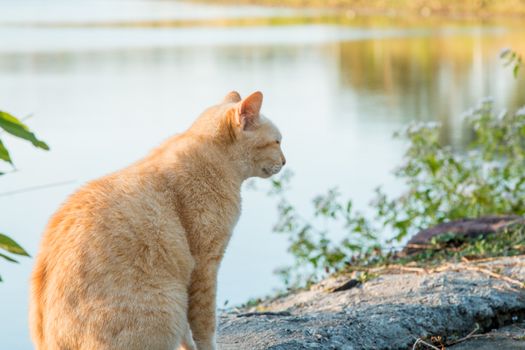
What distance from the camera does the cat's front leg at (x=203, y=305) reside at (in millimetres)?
3199

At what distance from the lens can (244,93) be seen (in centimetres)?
1389

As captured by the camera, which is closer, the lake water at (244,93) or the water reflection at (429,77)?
the lake water at (244,93)

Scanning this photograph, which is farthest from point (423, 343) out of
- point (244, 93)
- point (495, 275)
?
point (244, 93)

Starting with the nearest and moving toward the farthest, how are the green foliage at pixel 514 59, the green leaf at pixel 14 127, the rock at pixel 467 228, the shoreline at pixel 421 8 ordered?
the green leaf at pixel 14 127, the green foliage at pixel 514 59, the rock at pixel 467 228, the shoreline at pixel 421 8

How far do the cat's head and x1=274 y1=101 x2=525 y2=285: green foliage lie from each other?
9.11ft

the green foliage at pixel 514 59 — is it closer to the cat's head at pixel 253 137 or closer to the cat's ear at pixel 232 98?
the cat's ear at pixel 232 98

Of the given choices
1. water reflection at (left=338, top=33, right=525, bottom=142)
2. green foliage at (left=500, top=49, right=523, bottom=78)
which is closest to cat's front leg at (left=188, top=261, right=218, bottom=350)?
green foliage at (left=500, top=49, right=523, bottom=78)

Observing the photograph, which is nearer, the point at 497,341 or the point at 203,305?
the point at 203,305

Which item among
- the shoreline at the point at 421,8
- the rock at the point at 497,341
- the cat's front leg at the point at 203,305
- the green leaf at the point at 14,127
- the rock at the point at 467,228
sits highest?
the green leaf at the point at 14,127

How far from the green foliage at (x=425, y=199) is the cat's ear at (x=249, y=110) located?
2.93 metres

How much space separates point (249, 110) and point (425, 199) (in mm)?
3561

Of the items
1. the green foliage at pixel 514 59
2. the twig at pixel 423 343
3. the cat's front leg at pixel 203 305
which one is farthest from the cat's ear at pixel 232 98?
the green foliage at pixel 514 59

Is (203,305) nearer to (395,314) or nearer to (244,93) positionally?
(395,314)

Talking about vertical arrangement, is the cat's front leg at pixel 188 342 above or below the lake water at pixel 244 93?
above
